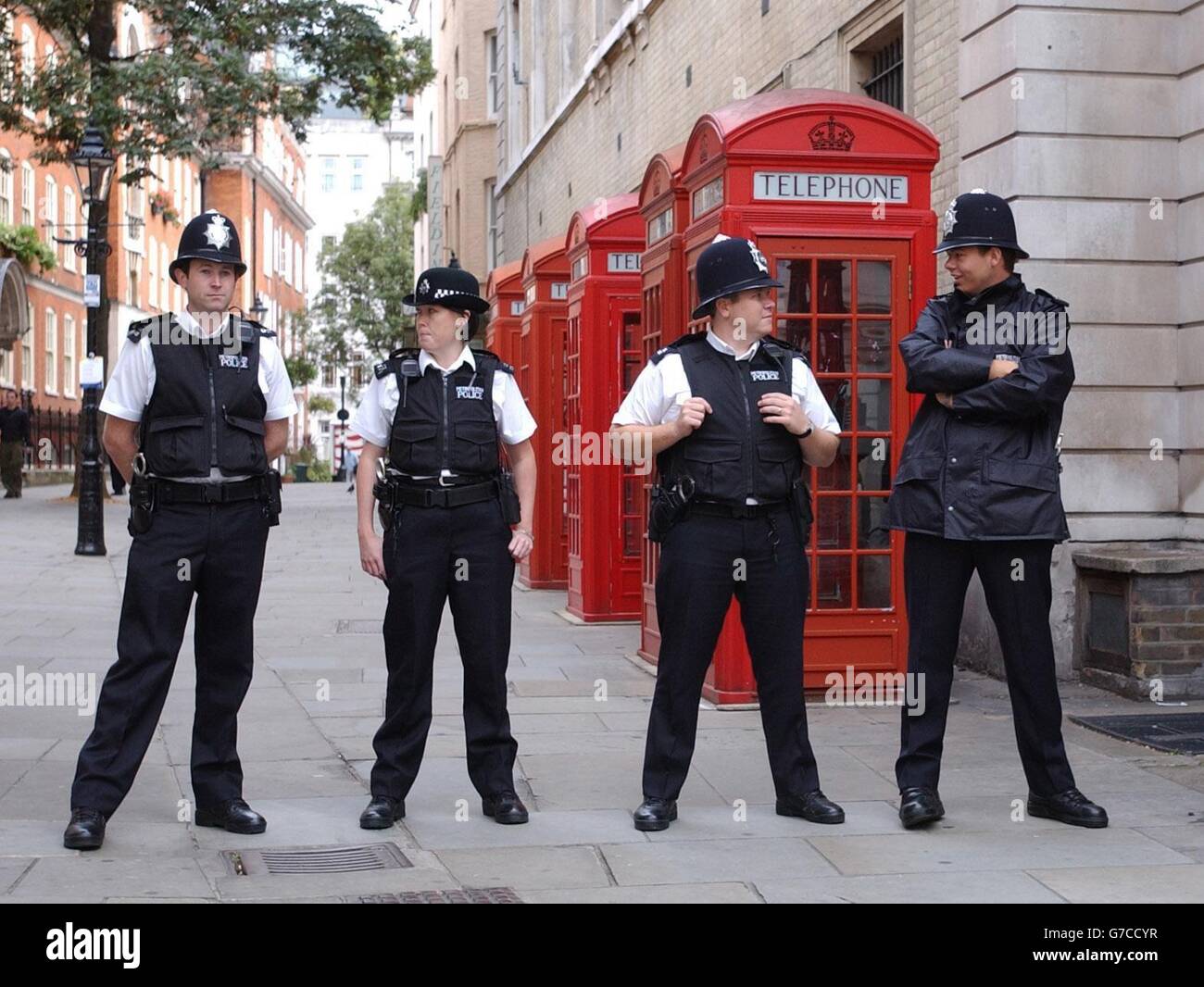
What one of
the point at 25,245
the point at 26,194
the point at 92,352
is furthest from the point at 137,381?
the point at 26,194

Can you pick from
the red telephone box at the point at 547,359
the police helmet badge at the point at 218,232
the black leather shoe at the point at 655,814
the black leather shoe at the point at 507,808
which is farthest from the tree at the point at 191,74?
the black leather shoe at the point at 655,814

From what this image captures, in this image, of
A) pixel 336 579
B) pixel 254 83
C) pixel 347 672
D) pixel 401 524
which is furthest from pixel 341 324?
pixel 401 524

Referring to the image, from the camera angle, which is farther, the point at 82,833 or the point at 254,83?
the point at 254,83

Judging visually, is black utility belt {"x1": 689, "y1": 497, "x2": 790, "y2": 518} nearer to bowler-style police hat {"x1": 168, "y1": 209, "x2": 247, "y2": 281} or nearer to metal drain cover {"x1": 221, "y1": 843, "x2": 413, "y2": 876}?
metal drain cover {"x1": 221, "y1": 843, "x2": 413, "y2": 876}

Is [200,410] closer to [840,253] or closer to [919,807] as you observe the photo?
[919,807]

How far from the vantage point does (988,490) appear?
6238 mm

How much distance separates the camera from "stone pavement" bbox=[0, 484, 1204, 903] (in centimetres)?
548

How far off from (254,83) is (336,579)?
1376cm

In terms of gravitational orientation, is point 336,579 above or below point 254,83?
below

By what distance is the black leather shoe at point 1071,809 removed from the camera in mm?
6230

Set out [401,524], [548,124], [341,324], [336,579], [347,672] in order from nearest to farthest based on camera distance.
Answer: [401,524]
[347,672]
[336,579]
[548,124]
[341,324]

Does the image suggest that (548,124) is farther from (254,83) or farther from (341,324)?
(341,324)

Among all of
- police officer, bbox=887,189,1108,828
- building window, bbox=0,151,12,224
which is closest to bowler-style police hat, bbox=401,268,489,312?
police officer, bbox=887,189,1108,828
